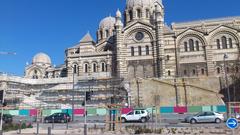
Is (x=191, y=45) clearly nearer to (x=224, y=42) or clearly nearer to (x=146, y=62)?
(x=224, y=42)

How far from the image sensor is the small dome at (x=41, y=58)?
8206 centimetres

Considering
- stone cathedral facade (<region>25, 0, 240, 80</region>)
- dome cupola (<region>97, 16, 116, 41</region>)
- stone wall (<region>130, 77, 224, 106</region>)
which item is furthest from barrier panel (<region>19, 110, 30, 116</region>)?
dome cupola (<region>97, 16, 116, 41</region>)

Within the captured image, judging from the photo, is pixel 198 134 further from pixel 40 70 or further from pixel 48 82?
pixel 40 70

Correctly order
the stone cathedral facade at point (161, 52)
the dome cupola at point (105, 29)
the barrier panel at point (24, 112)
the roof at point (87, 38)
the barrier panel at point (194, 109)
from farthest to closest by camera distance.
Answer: the dome cupola at point (105, 29)
the roof at point (87, 38)
the stone cathedral facade at point (161, 52)
the barrier panel at point (24, 112)
the barrier panel at point (194, 109)

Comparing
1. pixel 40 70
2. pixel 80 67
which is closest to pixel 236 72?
pixel 80 67

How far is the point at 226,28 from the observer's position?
52781 mm

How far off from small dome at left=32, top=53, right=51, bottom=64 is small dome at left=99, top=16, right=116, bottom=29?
2245 centimetres

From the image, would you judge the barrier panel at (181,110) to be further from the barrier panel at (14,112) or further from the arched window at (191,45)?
the barrier panel at (14,112)

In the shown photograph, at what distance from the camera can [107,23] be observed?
230 feet

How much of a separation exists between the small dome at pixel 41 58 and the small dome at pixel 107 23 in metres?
22.4

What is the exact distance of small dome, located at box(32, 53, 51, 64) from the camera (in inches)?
3231

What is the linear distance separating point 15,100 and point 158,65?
86.7 ft

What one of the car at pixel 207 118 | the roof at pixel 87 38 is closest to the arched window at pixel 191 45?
the roof at pixel 87 38

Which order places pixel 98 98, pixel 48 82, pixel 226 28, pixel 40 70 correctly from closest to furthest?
1. pixel 98 98
2. pixel 226 28
3. pixel 48 82
4. pixel 40 70
